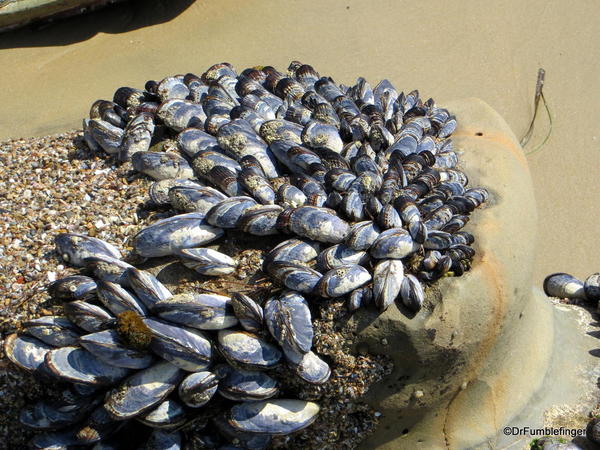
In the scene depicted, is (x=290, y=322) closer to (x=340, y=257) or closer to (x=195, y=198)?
(x=340, y=257)

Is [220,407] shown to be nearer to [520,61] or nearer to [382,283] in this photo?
[382,283]

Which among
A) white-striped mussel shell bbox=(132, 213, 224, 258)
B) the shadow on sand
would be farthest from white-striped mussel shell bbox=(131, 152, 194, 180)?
the shadow on sand

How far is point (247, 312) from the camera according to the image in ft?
10.8

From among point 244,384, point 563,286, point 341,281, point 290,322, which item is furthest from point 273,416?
point 563,286

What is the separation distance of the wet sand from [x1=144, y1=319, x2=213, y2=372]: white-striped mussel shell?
390 cm

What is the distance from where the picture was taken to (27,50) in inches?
311

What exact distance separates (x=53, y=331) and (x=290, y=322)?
1279 millimetres

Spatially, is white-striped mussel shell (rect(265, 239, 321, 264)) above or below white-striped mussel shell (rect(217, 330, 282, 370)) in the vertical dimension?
above

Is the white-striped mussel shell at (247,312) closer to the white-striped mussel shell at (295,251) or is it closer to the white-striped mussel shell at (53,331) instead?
the white-striped mussel shell at (295,251)

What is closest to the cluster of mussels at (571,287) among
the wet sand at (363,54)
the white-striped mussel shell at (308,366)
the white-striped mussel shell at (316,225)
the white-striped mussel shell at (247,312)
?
Result: the wet sand at (363,54)

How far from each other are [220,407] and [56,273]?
120 centimetres

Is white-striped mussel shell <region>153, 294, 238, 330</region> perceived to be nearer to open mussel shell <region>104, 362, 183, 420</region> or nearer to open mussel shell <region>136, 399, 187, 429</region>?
open mussel shell <region>104, 362, 183, 420</region>

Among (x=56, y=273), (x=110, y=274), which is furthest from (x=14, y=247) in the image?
(x=110, y=274)

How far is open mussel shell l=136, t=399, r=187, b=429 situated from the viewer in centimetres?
338
